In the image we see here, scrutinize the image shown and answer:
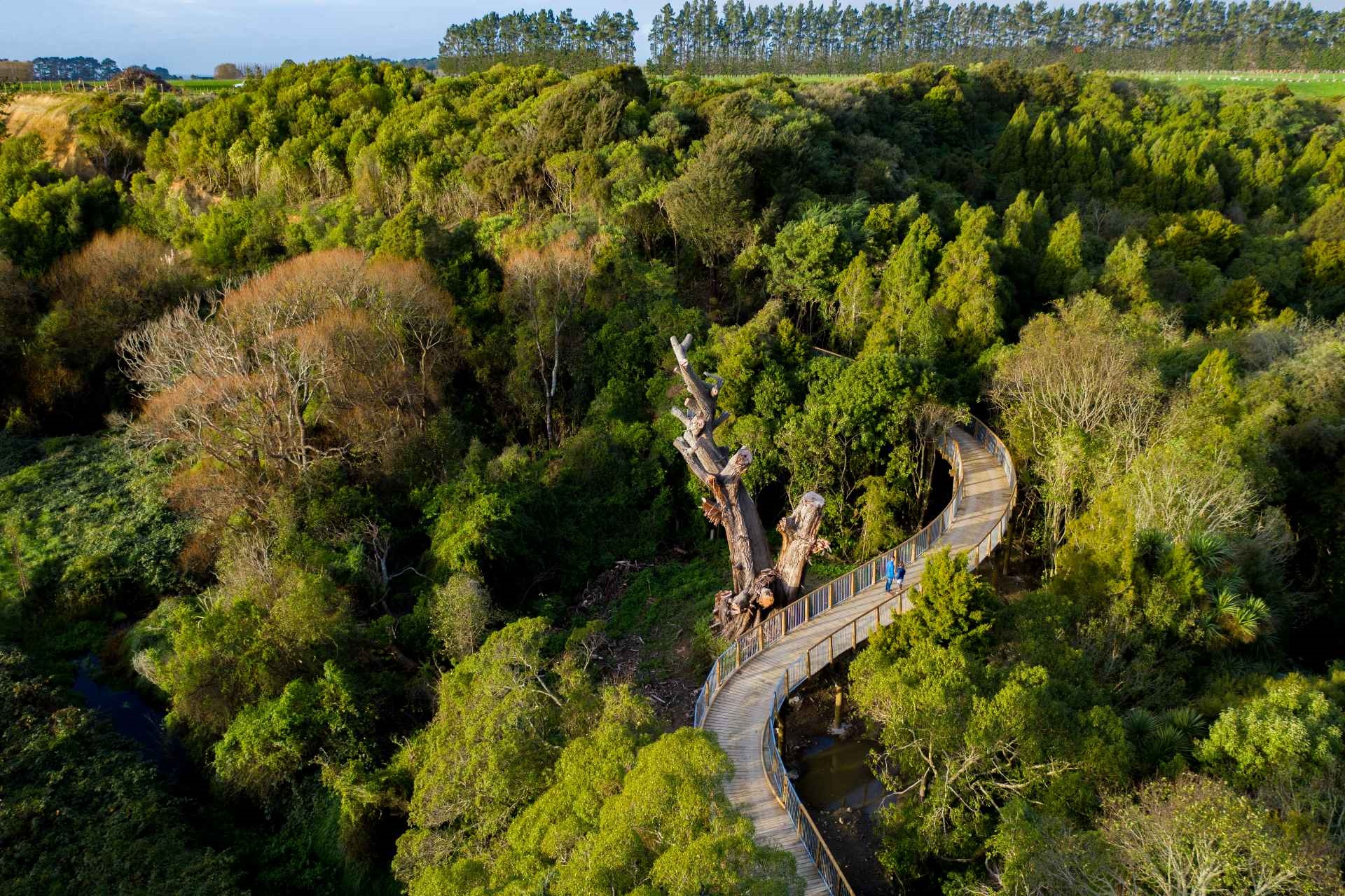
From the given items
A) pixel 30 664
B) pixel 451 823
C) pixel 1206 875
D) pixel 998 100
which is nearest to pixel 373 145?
pixel 30 664

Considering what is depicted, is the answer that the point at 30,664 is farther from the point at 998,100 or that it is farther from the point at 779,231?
the point at 998,100

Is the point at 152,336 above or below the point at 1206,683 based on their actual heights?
above

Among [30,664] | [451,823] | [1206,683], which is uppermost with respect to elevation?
[1206,683]

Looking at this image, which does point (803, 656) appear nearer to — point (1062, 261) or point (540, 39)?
point (1062, 261)

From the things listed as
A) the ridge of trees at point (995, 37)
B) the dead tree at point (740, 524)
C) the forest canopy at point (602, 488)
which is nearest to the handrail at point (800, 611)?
the dead tree at point (740, 524)

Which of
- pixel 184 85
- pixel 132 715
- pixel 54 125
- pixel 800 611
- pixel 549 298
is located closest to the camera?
pixel 800 611

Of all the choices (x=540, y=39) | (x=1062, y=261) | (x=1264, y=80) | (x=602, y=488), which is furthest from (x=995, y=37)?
(x=602, y=488)

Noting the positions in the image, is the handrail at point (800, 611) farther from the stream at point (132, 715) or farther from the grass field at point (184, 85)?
the grass field at point (184, 85)
